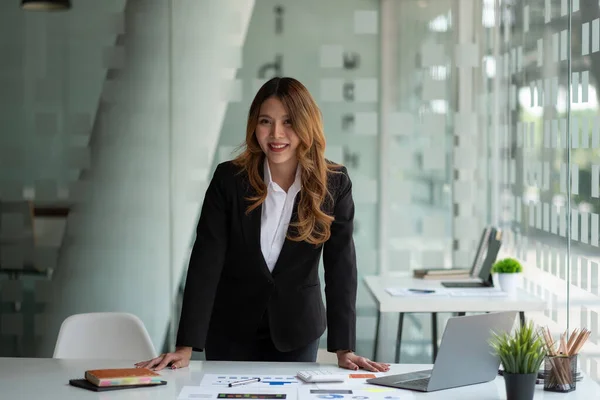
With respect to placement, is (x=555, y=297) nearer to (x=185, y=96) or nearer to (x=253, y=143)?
(x=253, y=143)

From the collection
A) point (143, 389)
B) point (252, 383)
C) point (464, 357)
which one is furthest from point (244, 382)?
point (464, 357)

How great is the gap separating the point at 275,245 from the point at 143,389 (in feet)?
2.25

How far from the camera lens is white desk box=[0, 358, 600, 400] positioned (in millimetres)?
2584

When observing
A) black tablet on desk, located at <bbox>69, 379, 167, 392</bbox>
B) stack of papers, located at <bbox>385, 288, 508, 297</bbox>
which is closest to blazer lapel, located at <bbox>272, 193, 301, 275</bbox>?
black tablet on desk, located at <bbox>69, 379, 167, 392</bbox>

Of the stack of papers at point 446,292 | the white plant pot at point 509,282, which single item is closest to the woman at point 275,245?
the stack of papers at point 446,292

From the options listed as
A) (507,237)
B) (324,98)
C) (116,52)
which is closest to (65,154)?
(116,52)

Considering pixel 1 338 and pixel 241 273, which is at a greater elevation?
pixel 241 273

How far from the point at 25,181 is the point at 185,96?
106 cm

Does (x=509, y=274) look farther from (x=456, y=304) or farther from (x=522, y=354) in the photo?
(x=522, y=354)

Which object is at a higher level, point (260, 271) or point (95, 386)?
point (260, 271)

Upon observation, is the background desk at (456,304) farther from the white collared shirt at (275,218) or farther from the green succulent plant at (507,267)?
the white collared shirt at (275,218)

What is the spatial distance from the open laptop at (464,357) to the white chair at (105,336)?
3.90 feet

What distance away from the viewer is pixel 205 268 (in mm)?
3012

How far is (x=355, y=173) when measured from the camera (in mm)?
5688
